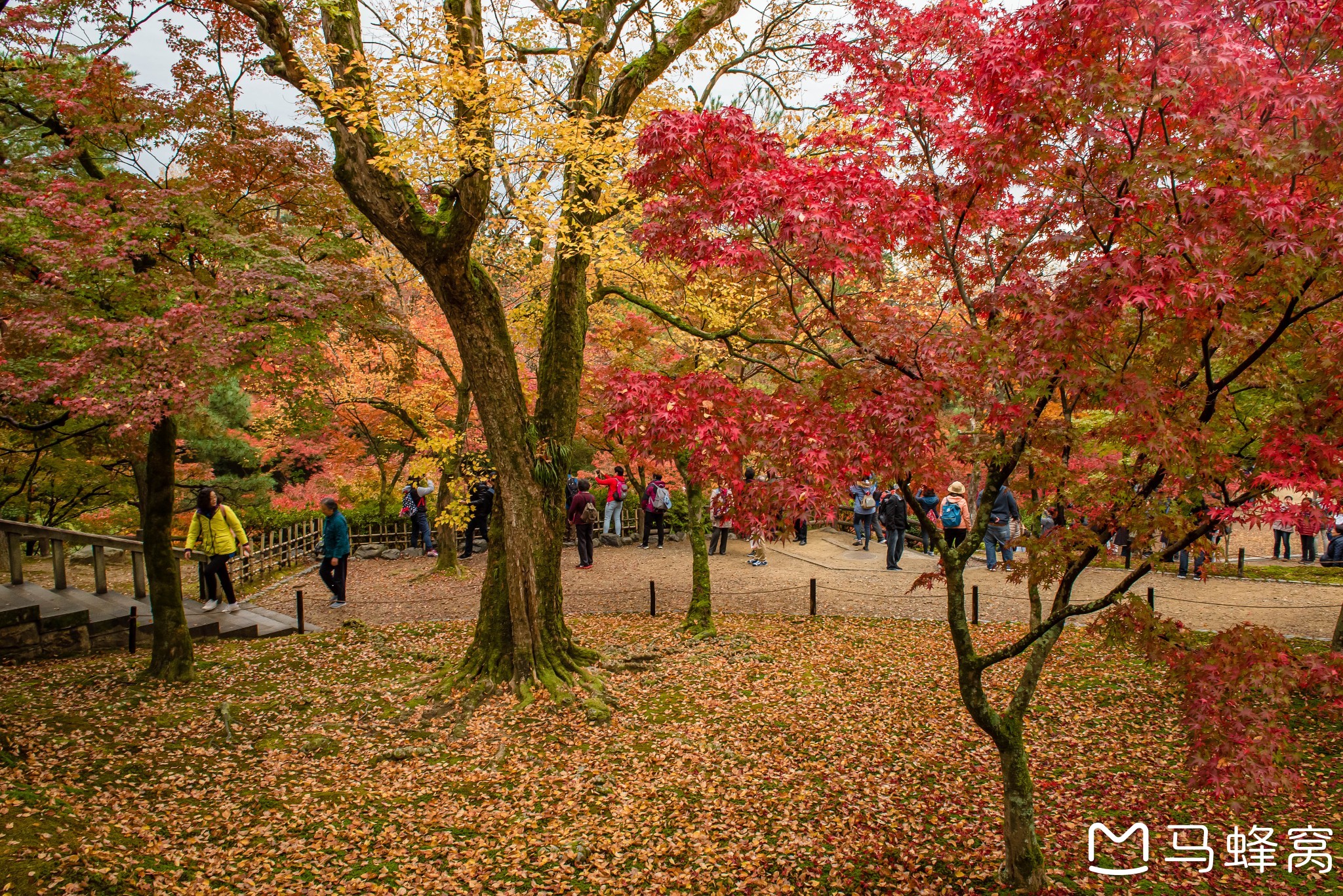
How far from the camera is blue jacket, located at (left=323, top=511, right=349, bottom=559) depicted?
10.6 metres

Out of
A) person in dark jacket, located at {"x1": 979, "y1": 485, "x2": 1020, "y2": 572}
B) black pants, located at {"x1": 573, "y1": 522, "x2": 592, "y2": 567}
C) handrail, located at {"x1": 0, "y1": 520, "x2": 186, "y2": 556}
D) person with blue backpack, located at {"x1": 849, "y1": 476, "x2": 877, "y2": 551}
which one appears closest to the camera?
handrail, located at {"x1": 0, "y1": 520, "x2": 186, "y2": 556}

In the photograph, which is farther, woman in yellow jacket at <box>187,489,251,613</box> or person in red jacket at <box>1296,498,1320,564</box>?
woman in yellow jacket at <box>187,489,251,613</box>

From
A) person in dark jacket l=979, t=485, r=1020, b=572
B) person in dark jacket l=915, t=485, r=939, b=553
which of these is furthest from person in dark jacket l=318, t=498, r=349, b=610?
person in dark jacket l=979, t=485, r=1020, b=572

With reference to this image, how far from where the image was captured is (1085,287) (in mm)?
3316

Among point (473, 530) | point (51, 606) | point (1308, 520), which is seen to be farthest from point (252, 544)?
point (1308, 520)

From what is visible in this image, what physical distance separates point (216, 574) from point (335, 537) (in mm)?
1555

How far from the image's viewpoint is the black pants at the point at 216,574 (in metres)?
9.52

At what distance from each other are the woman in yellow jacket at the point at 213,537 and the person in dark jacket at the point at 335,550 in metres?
1.20

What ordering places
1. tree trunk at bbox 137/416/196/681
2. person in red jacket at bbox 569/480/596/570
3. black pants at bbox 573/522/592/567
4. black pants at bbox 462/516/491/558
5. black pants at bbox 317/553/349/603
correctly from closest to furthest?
1. tree trunk at bbox 137/416/196/681
2. black pants at bbox 317/553/349/603
3. person in red jacket at bbox 569/480/596/570
4. black pants at bbox 573/522/592/567
5. black pants at bbox 462/516/491/558

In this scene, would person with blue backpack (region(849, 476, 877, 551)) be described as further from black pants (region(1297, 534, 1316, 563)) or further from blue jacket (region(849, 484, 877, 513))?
black pants (region(1297, 534, 1316, 563))

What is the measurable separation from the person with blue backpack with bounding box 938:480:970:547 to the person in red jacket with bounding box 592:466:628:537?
611cm


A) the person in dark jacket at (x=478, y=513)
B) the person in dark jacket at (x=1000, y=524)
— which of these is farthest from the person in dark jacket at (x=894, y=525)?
the person in dark jacket at (x=478, y=513)

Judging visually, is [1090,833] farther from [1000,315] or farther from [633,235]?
[633,235]

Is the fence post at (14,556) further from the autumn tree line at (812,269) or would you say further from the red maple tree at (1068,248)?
the red maple tree at (1068,248)
